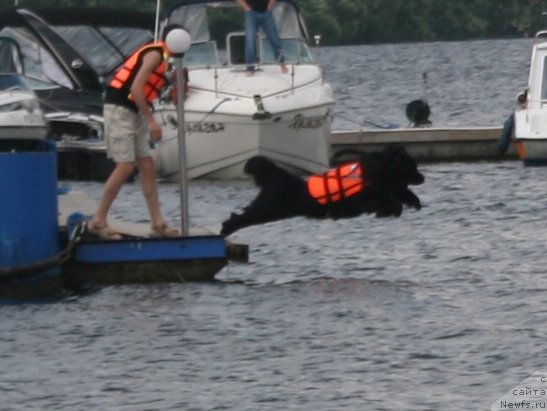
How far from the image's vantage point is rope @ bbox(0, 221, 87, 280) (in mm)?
14875

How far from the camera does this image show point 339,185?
52.7 feet

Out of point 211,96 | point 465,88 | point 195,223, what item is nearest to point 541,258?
point 195,223

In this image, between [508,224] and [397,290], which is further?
[508,224]

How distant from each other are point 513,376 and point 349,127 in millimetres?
25256

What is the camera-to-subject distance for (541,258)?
17.5m

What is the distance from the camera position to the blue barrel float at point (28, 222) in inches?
577

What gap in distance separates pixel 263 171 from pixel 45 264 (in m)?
2.11

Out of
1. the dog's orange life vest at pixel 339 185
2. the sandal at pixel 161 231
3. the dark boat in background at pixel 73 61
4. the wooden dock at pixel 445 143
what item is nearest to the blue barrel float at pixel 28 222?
the sandal at pixel 161 231

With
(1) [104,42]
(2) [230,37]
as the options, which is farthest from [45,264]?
(1) [104,42]

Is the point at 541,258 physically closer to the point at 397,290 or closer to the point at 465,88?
the point at 397,290

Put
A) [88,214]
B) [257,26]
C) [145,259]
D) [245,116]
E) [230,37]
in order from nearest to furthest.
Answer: [145,259]
[88,214]
[245,116]
[257,26]
[230,37]

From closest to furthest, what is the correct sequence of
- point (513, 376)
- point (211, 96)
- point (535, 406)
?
point (535, 406) → point (513, 376) → point (211, 96)

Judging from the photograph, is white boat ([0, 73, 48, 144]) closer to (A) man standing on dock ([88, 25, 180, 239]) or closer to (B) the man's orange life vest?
(A) man standing on dock ([88, 25, 180, 239])

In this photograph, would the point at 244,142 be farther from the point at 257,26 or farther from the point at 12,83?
the point at 12,83
